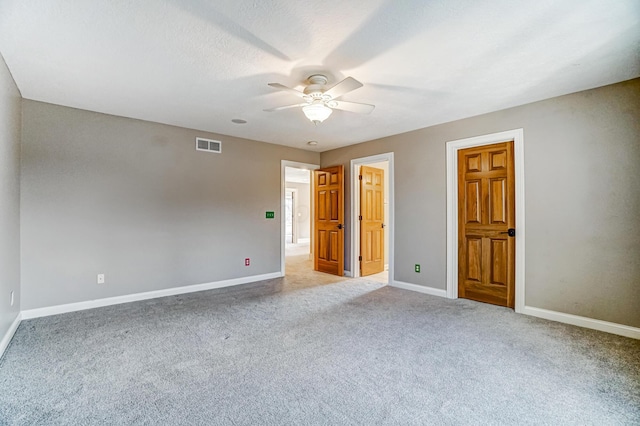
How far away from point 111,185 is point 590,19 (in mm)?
5033

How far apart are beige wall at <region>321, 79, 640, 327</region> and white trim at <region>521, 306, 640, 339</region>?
5 centimetres

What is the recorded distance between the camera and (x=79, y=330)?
309 centimetres

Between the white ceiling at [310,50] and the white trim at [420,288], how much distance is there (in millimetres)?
2517

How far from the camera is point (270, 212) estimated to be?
5633mm

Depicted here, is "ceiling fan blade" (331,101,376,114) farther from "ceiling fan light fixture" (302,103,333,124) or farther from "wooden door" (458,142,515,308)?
"wooden door" (458,142,515,308)

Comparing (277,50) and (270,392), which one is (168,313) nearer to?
(270,392)

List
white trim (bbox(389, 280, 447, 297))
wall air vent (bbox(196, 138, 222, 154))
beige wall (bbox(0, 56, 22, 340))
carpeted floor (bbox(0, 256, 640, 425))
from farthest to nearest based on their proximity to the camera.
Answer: wall air vent (bbox(196, 138, 222, 154)) → white trim (bbox(389, 280, 447, 297)) → beige wall (bbox(0, 56, 22, 340)) → carpeted floor (bbox(0, 256, 640, 425))

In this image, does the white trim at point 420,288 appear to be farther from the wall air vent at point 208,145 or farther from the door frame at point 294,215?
the door frame at point 294,215

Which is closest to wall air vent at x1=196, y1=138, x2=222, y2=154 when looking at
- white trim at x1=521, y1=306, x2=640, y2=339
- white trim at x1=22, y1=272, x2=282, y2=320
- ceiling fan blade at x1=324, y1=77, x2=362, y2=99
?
white trim at x1=22, y1=272, x2=282, y2=320

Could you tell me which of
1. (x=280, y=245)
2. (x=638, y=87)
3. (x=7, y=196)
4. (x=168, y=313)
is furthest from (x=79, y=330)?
Answer: (x=638, y=87)

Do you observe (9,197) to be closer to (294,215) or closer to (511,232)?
(511,232)

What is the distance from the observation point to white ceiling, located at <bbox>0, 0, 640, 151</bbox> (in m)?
1.98

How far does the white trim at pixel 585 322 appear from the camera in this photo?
2953 millimetres

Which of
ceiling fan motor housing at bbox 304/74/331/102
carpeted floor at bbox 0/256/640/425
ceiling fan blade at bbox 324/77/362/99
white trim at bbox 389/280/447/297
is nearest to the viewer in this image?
carpeted floor at bbox 0/256/640/425
